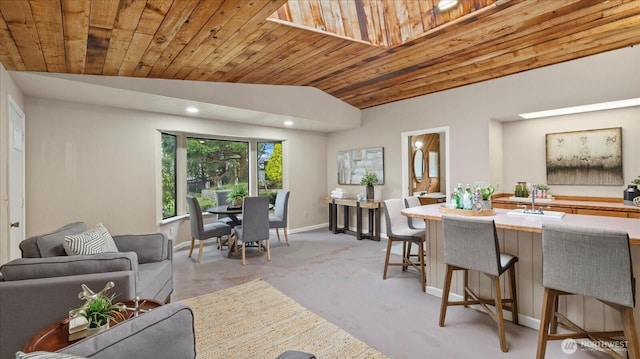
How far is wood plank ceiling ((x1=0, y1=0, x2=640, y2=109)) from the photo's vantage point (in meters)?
2.15

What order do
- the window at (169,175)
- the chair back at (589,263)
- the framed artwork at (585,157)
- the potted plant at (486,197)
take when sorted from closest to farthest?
1. the chair back at (589,263)
2. the potted plant at (486,197)
3. the framed artwork at (585,157)
4. the window at (169,175)

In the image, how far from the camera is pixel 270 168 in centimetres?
622

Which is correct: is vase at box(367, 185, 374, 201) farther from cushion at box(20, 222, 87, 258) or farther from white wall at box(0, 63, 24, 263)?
white wall at box(0, 63, 24, 263)

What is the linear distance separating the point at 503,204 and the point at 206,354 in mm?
4082

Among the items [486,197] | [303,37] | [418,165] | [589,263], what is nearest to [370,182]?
[418,165]

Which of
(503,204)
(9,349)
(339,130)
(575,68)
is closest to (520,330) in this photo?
(503,204)

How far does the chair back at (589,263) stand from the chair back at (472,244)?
0.99ft

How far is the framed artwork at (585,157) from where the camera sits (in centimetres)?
365

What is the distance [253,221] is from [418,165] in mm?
4379

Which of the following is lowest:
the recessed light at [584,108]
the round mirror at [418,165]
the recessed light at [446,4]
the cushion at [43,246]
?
the cushion at [43,246]

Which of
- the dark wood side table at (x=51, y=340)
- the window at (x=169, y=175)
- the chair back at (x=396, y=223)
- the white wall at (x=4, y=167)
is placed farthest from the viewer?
the window at (x=169, y=175)

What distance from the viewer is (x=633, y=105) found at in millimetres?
3480

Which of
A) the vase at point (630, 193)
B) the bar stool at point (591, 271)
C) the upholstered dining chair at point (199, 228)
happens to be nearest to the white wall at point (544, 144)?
the vase at point (630, 193)

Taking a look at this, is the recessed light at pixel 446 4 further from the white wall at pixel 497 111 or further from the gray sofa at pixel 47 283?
the gray sofa at pixel 47 283
